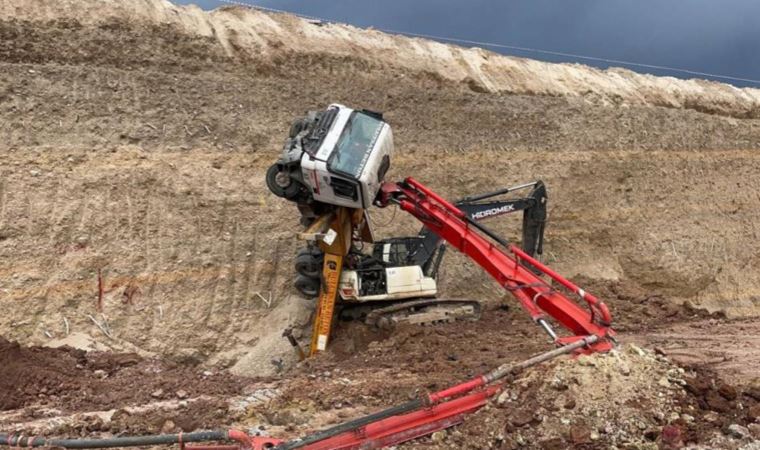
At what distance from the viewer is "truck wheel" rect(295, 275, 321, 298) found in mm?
9289

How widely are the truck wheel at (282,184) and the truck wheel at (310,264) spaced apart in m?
1.10

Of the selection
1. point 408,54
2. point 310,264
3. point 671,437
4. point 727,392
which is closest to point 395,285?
point 310,264

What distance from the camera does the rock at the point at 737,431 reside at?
15.8 ft

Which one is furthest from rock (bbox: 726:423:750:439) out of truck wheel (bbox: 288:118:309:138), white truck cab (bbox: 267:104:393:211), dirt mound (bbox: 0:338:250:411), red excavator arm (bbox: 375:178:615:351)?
truck wheel (bbox: 288:118:309:138)

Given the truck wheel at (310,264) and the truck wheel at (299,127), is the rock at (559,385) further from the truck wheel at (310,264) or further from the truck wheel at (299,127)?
the truck wheel at (299,127)

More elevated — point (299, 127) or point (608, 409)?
point (299, 127)

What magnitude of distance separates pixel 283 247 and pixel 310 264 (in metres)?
1.88

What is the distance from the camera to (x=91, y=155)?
10.3 m

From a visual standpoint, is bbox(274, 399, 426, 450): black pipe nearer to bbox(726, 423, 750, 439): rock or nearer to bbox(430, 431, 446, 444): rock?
bbox(430, 431, 446, 444): rock

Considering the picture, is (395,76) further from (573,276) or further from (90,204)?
(90,204)

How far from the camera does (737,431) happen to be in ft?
15.9

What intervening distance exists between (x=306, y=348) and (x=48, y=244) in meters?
3.83

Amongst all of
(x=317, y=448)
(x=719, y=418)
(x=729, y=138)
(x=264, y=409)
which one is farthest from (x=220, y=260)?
(x=729, y=138)

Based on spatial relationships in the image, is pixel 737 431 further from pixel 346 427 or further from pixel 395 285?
pixel 395 285
